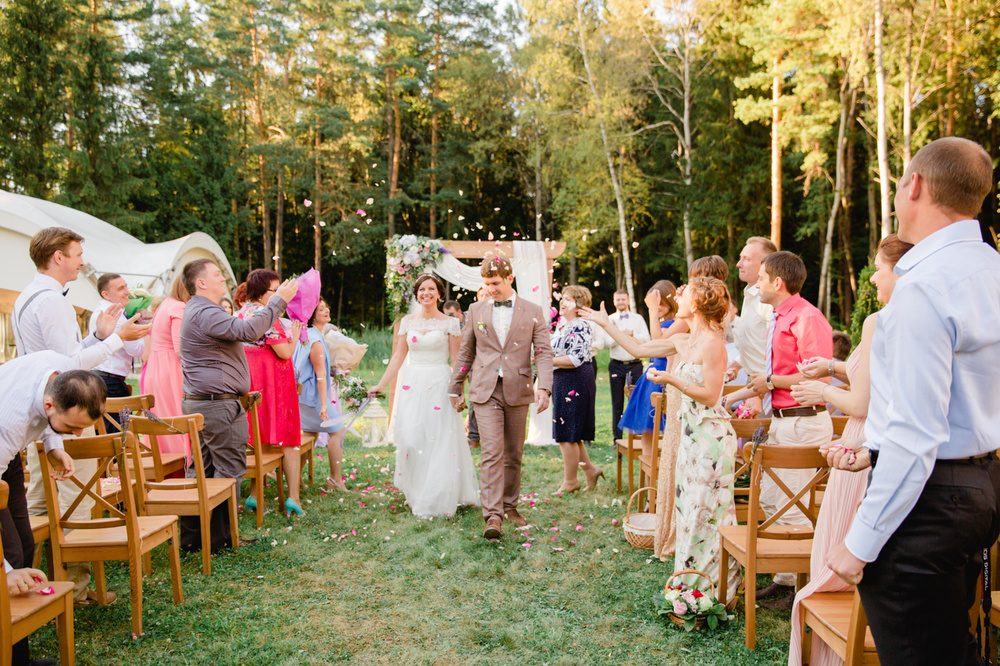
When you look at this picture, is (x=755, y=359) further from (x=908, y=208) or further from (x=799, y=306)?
(x=908, y=208)

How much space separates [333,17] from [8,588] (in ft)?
81.2

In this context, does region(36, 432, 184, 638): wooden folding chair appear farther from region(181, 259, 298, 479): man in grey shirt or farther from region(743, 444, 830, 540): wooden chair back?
region(743, 444, 830, 540): wooden chair back

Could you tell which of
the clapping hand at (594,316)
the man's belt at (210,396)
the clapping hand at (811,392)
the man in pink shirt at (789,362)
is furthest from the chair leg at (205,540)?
the clapping hand at (811,392)

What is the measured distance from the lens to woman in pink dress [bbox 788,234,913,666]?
2410mm

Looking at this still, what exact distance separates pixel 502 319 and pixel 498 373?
16.7 inches

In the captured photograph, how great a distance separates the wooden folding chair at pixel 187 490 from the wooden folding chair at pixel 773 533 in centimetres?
297

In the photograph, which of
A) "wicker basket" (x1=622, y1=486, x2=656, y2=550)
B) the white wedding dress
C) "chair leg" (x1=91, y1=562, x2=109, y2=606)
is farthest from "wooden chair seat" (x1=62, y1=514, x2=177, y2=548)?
"wicker basket" (x1=622, y1=486, x2=656, y2=550)

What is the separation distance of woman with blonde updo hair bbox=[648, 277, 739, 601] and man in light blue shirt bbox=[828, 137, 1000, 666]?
1986 mm

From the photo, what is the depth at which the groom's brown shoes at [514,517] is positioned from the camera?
5.25 metres

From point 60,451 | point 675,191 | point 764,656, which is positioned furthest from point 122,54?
point 764,656

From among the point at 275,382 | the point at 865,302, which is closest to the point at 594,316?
the point at 275,382

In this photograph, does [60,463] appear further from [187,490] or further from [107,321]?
[187,490]

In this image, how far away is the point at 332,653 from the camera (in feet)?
10.5

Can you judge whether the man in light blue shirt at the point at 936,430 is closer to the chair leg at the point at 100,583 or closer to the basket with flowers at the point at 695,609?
the basket with flowers at the point at 695,609
